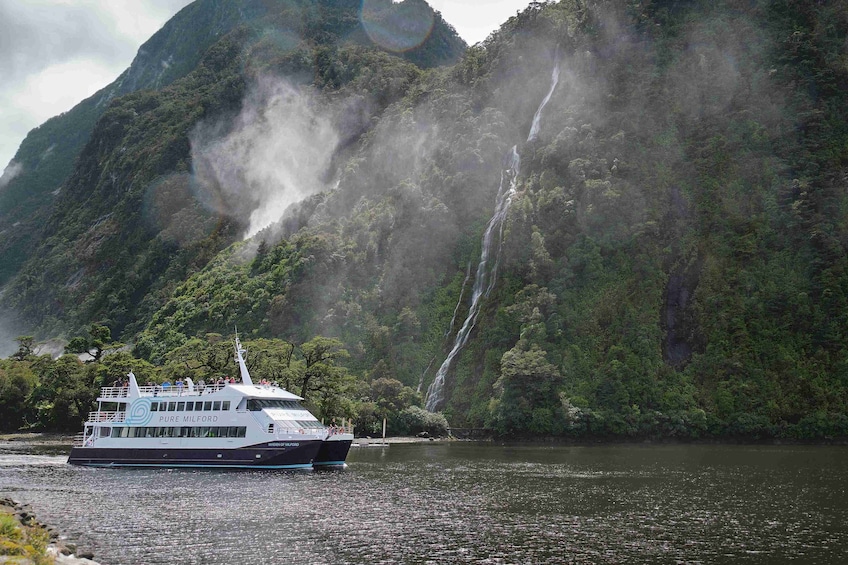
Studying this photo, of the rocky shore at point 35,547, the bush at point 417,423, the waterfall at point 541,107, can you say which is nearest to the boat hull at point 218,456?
the rocky shore at point 35,547

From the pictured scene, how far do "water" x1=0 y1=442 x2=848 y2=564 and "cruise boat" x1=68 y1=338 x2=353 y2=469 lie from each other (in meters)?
2.82

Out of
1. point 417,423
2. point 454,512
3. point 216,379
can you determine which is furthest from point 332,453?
point 417,423

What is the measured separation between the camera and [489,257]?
6388 inches

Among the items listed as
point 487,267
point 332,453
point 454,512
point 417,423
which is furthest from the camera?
point 487,267

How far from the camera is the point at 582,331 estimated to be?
137250mm

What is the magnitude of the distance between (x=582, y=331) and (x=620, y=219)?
1066 inches

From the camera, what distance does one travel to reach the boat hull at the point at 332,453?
78.7 meters

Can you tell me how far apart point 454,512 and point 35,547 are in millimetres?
27788

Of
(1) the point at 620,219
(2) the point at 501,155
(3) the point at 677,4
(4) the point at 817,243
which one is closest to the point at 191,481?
(1) the point at 620,219

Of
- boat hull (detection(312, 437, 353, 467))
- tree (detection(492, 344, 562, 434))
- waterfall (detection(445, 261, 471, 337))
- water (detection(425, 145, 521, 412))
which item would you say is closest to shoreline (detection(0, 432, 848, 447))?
tree (detection(492, 344, 562, 434))

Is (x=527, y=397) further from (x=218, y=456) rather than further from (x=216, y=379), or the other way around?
(x=218, y=456)

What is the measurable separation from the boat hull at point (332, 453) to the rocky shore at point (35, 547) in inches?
1393

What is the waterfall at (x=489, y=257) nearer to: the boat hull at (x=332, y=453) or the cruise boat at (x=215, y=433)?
the cruise boat at (x=215, y=433)

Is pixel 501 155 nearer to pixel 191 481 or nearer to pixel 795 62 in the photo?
pixel 795 62
